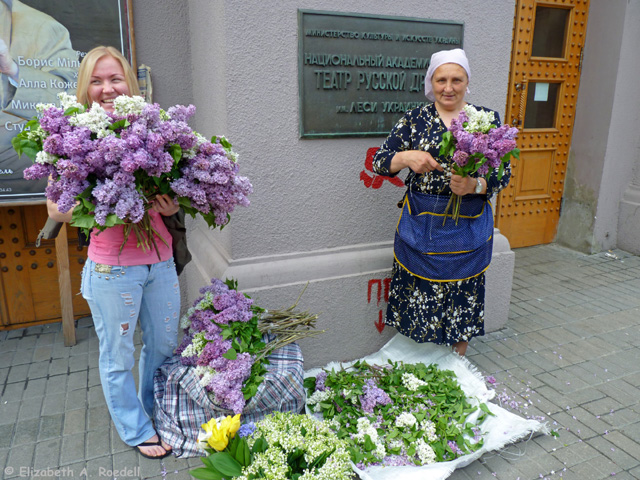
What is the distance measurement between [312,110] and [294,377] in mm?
1654

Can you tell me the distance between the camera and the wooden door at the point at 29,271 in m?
3.80

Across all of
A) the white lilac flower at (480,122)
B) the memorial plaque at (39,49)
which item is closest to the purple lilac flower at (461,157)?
the white lilac flower at (480,122)

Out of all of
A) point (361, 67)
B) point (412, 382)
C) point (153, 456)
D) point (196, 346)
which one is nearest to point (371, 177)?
point (361, 67)

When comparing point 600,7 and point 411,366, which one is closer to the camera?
point 411,366

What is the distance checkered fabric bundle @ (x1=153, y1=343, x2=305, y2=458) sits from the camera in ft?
8.29

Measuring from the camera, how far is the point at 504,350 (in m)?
3.66

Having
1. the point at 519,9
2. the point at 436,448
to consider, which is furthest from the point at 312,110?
the point at 519,9

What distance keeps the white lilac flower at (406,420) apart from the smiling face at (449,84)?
1.81m

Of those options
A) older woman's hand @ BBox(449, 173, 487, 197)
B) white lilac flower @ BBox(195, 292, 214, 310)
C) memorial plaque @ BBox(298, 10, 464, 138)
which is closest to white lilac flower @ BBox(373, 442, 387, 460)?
white lilac flower @ BBox(195, 292, 214, 310)

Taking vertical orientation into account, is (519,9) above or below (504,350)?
above

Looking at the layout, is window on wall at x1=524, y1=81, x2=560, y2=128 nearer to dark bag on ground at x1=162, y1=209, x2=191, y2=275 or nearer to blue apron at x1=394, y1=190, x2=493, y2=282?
blue apron at x1=394, y1=190, x2=493, y2=282

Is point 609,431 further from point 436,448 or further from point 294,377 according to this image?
point 294,377

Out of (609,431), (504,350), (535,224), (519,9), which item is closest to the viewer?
(609,431)

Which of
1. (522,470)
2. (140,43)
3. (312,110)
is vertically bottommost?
(522,470)
